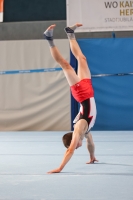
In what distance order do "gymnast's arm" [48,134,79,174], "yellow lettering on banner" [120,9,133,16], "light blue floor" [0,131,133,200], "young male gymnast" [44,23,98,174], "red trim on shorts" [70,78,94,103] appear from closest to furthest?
"light blue floor" [0,131,133,200] → "gymnast's arm" [48,134,79,174] → "young male gymnast" [44,23,98,174] → "red trim on shorts" [70,78,94,103] → "yellow lettering on banner" [120,9,133,16]

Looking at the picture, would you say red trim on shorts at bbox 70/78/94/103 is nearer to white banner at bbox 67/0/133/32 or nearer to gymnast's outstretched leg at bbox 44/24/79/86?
gymnast's outstretched leg at bbox 44/24/79/86

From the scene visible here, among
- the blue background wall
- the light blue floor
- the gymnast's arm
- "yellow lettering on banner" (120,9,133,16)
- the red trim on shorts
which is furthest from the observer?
the blue background wall

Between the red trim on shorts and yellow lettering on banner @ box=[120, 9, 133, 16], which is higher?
yellow lettering on banner @ box=[120, 9, 133, 16]

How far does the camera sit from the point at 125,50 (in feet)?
35.4

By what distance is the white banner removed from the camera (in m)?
10.6

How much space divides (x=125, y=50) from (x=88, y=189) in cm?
708

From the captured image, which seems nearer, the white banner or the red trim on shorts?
the red trim on shorts

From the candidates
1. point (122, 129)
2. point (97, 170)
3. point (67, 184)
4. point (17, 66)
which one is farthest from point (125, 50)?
point (67, 184)

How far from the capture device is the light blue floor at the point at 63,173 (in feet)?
12.8

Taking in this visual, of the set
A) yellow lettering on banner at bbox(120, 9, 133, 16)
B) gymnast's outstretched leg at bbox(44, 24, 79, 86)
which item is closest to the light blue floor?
gymnast's outstretched leg at bbox(44, 24, 79, 86)

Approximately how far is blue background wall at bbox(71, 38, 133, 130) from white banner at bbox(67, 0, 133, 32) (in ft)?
1.09

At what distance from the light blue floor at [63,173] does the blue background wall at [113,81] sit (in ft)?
8.52

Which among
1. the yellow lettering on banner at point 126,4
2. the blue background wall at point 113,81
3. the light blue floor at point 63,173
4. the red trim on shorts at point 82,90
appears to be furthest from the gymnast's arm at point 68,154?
the yellow lettering on banner at point 126,4

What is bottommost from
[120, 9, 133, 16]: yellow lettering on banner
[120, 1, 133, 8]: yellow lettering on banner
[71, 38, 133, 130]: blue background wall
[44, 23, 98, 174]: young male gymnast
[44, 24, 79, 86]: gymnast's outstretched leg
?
[71, 38, 133, 130]: blue background wall
